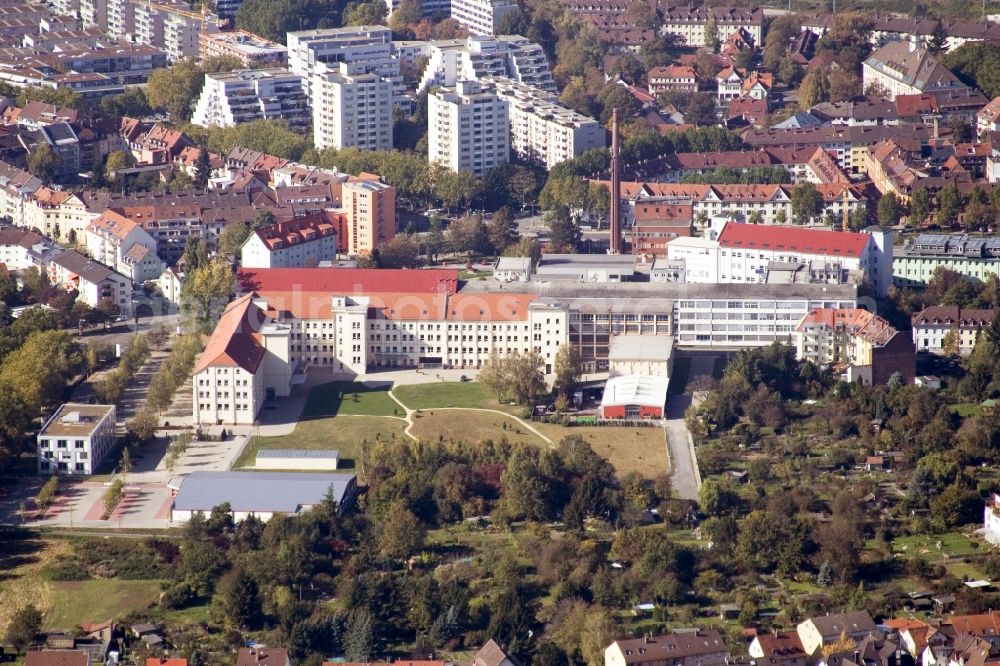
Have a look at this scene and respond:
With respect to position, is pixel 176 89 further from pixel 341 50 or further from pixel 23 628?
pixel 23 628

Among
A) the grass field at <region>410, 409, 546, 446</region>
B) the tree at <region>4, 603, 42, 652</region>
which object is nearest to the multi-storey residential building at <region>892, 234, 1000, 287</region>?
the grass field at <region>410, 409, 546, 446</region>

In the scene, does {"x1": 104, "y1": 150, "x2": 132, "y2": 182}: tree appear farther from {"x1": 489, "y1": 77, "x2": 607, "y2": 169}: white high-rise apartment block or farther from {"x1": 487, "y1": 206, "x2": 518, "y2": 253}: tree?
{"x1": 487, "y1": 206, "x2": 518, "y2": 253}: tree

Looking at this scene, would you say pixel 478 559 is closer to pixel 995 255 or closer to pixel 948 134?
pixel 995 255

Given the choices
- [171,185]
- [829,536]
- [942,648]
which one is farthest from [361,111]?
[942,648]

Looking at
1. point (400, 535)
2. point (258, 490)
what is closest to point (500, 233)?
point (258, 490)

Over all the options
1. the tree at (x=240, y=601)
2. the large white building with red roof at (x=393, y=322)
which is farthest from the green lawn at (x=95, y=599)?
the large white building with red roof at (x=393, y=322)

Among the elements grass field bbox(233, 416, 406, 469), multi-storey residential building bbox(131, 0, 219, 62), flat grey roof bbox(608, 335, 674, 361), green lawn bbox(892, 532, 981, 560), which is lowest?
green lawn bbox(892, 532, 981, 560)

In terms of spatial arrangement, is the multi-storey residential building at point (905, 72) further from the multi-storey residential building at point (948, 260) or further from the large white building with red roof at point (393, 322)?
the large white building with red roof at point (393, 322)
